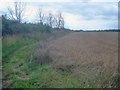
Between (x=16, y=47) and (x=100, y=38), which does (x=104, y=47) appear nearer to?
(x=100, y=38)

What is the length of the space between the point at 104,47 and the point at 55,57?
5.86ft

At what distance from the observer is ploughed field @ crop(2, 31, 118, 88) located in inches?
255

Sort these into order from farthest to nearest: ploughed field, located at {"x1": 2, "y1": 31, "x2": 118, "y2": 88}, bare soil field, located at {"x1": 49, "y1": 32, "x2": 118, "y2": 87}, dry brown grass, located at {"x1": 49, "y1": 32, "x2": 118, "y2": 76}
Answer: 1. dry brown grass, located at {"x1": 49, "y1": 32, "x2": 118, "y2": 76}
2. bare soil field, located at {"x1": 49, "y1": 32, "x2": 118, "y2": 87}
3. ploughed field, located at {"x1": 2, "y1": 31, "x2": 118, "y2": 88}

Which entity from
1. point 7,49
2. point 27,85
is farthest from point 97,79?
point 7,49

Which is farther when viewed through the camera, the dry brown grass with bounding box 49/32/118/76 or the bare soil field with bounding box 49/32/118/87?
the dry brown grass with bounding box 49/32/118/76

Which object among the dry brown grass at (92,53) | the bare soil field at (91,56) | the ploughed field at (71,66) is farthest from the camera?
the dry brown grass at (92,53)

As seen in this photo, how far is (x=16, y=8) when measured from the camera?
63.0ft

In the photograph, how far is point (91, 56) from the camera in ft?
26.1

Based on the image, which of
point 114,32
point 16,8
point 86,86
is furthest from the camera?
point 16,8

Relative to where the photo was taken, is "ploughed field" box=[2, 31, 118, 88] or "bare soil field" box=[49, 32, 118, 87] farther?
"bare soil field" box=[49, 32, 118, 87]

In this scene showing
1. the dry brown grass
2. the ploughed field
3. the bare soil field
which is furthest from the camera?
the dry brown grass

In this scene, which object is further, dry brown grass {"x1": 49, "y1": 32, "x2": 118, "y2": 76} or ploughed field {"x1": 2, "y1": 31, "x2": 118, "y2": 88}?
dry brown grass {"x1": 49, "y1": 32, "x2": 118, "y2": 76}

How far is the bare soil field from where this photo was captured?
268 inches

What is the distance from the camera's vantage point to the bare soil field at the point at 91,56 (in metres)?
6.80
